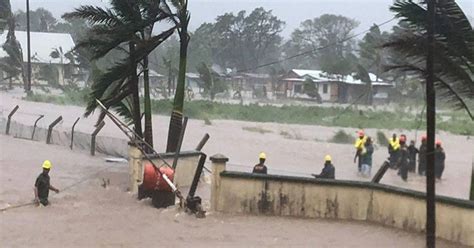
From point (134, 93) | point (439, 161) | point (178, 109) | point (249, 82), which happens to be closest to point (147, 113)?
point (134, 93)

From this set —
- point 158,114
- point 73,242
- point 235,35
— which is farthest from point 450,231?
point 235,35

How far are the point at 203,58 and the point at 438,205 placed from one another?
85247mm

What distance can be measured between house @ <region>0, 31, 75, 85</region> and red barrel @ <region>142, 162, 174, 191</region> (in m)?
67.0

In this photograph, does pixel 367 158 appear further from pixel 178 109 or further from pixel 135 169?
pixel 135 169

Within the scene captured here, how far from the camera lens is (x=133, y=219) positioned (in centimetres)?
1431

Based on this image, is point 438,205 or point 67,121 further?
point 67,121

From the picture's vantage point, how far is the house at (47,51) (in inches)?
3231

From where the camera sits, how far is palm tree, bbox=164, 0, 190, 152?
21.0 meters

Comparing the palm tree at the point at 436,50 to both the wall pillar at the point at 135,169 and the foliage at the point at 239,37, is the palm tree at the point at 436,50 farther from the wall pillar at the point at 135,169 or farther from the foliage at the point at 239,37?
the foliage at the point at 239,37

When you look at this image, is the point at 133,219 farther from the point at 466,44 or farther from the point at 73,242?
the point at 466,44

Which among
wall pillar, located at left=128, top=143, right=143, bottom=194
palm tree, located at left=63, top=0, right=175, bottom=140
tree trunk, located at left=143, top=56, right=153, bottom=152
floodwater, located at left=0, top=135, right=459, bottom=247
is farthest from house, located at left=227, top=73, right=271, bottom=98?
floodwater, located at left=0, top=135, right=459, bottom=247

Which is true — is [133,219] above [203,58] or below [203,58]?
below

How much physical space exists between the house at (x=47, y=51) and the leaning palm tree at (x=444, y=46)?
241 feet

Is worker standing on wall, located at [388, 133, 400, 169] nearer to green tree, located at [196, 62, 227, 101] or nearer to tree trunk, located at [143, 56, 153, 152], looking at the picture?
tree trunk, located at [143, 56, 153, 152]
